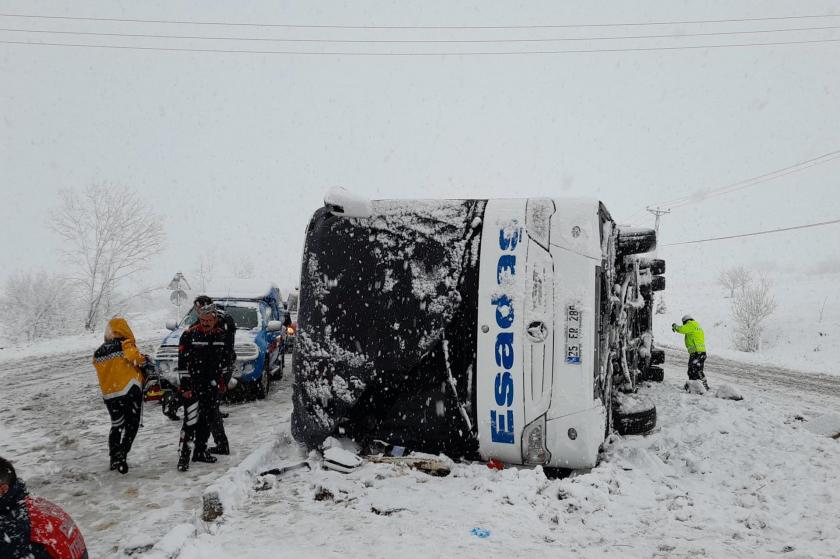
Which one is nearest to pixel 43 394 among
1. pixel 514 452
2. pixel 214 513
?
pixel 214 513

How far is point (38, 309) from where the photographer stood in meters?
36.8

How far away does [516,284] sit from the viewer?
14.3 ft

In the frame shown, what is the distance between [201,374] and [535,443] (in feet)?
11.4

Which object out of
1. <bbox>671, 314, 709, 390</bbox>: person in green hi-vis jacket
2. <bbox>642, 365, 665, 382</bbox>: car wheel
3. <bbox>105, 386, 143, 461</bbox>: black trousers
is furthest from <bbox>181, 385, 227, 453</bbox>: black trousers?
<bbox>671, 314, 709, 390</bbox>: person in green hi-vis jacket

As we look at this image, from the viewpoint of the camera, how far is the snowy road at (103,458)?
161 inches

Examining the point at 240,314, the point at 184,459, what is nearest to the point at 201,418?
the point at 184,459

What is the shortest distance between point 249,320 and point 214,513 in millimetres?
6454

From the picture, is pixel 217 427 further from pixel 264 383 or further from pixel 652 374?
Answer: pixel 652 374

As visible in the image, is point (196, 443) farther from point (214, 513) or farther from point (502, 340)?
point (502, 340)

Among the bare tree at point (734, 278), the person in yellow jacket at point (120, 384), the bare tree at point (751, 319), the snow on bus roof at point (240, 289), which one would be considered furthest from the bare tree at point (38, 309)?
the bare tree at point (734, 278)

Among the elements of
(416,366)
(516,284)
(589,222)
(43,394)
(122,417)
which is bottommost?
(43,394)

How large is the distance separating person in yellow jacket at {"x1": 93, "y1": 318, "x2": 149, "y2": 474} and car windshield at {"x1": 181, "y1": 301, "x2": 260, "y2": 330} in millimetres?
4371

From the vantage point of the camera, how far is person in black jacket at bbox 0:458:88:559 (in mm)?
2084

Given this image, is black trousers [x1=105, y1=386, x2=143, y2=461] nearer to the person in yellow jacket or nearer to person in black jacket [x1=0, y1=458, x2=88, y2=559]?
the person in yellow jacket
